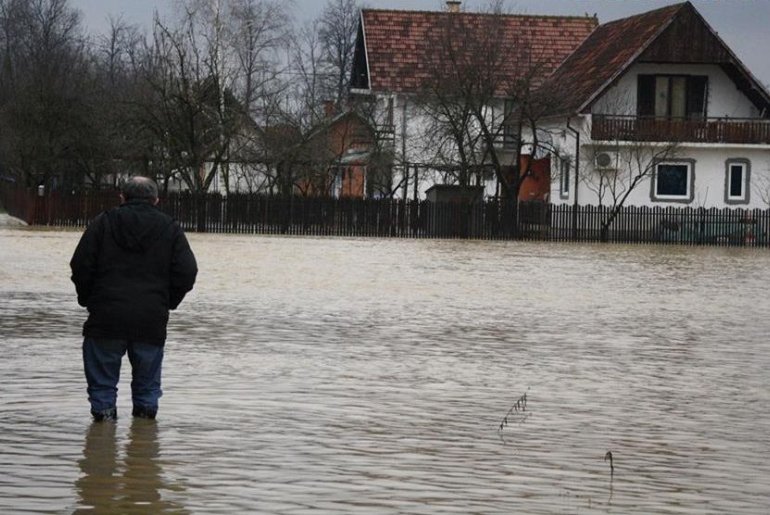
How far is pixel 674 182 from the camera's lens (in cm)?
6412

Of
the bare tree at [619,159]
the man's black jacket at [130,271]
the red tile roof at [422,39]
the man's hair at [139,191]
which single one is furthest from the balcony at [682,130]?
the man's black jacket at [130,271]

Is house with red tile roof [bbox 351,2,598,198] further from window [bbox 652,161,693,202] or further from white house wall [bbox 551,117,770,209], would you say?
window [bbox 652,161,693,202]

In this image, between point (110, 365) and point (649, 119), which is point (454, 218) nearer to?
point (649, 119)

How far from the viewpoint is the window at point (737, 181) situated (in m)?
64.3

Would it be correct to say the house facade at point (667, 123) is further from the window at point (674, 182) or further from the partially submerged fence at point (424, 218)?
the partially submerged fence at point (424, 218)

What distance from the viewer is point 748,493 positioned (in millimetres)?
8297

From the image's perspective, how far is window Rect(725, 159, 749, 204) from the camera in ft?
211

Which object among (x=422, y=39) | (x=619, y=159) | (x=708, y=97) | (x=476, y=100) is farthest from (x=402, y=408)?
(x=422, y=39)

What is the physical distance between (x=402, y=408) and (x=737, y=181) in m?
55.0

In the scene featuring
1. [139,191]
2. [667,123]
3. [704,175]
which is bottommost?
[139,191]

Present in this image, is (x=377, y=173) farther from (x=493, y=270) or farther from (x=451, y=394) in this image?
(x=451, y=394)

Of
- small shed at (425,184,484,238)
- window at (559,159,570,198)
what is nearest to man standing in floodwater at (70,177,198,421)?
small shed at (425,184,484,238)

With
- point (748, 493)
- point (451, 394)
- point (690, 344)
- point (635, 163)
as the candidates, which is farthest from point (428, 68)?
point (748, 493)

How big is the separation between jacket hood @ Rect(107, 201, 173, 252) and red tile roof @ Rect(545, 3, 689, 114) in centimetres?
Result: 5196
